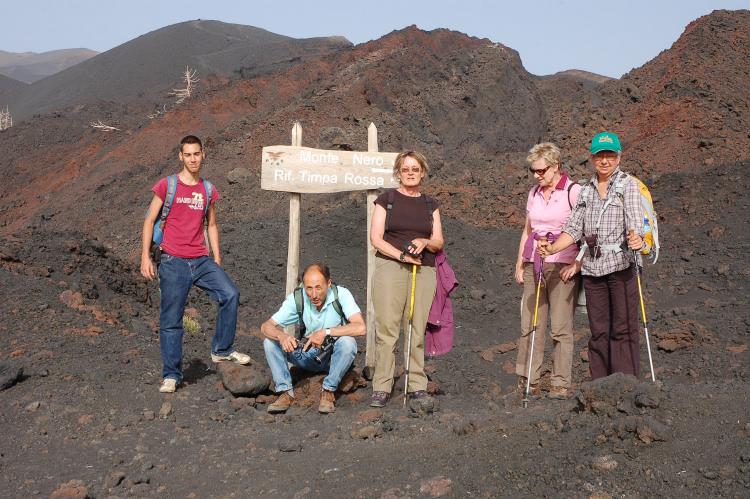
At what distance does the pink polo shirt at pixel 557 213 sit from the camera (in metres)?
5.50

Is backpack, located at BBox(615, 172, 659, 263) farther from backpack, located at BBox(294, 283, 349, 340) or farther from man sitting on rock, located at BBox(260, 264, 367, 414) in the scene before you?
backpack, located at BBox(294, 283, 349, 340)

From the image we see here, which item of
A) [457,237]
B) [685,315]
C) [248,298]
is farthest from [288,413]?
[457,237]

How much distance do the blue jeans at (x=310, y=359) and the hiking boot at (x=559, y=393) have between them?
5.19ft

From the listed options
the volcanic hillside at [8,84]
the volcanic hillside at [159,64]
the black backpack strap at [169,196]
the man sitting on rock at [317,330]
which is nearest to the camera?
the man sitting on rock at [317,330]

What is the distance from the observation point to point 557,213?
5504 millimetres

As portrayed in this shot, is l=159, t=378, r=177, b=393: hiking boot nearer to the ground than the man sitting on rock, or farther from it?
nearer to the ground

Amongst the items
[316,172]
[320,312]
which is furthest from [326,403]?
[316,172]

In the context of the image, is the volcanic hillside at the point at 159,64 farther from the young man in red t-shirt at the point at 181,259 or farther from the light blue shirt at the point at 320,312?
the light blue shirt at the point at 320,312

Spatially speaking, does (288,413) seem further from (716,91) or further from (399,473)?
(716,91)

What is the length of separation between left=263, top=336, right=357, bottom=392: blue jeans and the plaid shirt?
1860 millimetres

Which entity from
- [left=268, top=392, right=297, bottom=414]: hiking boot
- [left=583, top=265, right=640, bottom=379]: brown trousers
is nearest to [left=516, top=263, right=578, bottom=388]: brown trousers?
[left=583, top=265, right=640, bottom=379]: brown trousers

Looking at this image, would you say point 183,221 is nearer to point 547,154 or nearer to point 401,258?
point 401,258

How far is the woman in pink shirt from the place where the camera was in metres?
5.49

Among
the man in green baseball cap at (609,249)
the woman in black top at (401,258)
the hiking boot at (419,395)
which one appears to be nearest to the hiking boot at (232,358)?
the woman in black top at (401,258)
